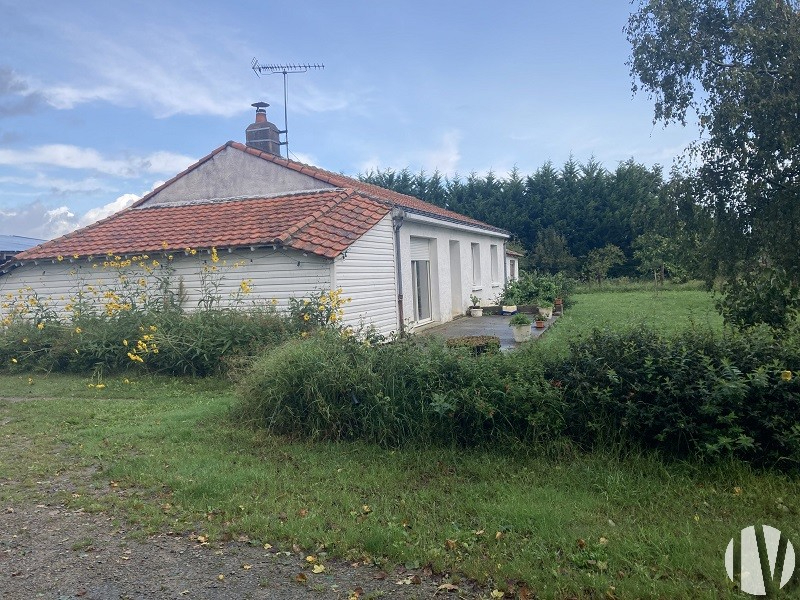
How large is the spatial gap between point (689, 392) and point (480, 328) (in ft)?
35.9

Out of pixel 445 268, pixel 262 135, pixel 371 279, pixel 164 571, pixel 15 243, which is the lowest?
pixel 164 571

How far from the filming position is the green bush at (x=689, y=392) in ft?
16.4

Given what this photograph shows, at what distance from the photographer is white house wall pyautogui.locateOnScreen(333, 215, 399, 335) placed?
39.1ft

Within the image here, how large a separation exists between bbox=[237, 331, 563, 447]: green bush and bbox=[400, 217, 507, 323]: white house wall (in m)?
8.00

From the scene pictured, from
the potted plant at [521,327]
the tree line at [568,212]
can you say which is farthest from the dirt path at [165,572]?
the tree line at [568,212]

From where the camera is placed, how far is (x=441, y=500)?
4.89m

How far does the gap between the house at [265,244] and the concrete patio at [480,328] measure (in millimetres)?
541

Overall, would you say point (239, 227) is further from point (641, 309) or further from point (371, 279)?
point (641, 309)

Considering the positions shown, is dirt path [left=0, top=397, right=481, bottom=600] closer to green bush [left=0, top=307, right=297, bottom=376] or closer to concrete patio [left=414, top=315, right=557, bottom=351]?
green bush [left=0, top=307, right=297, bottom=376]

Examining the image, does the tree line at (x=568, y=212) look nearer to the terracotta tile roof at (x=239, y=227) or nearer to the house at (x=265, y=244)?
the house at (x=265, y=244)

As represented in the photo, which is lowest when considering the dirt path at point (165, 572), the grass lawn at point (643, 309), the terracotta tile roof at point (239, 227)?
the dirt path at point (165, 572)

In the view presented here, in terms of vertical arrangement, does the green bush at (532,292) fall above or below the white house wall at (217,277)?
below

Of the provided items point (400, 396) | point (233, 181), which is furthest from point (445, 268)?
point (400, 396)

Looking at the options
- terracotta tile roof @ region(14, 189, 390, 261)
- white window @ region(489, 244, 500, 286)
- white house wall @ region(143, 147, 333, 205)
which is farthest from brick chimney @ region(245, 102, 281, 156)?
white window @ region(489, 244, 500, 286)
